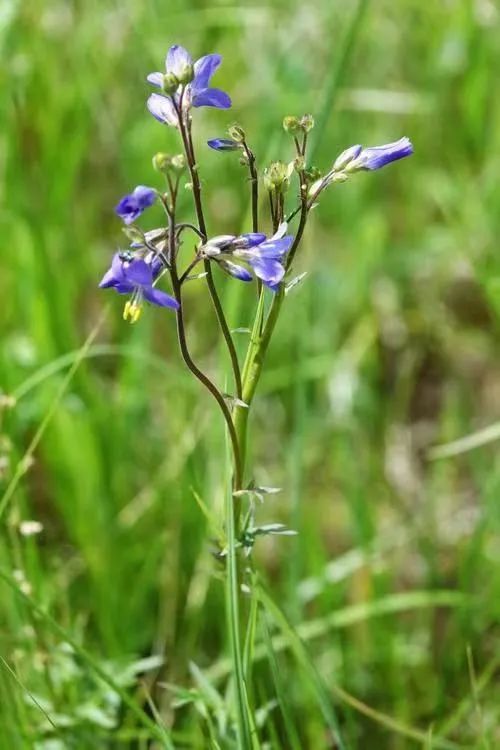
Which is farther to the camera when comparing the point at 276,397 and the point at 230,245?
the point at 276,397

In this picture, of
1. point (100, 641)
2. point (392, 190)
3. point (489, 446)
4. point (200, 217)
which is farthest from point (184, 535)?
point (392, 190)

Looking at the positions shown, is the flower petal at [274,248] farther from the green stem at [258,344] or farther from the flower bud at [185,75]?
the flower bud at [185,75]

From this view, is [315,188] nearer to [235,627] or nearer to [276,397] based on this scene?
[235,627]

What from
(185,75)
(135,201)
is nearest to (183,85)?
(185,75)

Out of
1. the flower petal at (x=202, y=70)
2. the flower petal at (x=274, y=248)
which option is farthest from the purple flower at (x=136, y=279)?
the flower petal at (x=202, y=70)

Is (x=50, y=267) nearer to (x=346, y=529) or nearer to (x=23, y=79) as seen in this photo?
(x=23, y=79)

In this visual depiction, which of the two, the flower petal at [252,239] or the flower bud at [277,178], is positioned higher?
the flower bud at [277,178]

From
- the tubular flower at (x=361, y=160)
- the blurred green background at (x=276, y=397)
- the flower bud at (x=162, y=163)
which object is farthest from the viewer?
the blurred green background at (x=276, y=397)

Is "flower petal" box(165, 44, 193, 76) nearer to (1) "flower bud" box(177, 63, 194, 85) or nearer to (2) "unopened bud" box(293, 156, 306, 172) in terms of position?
(1) "flower bud" box(177, 63, 194, 85)
